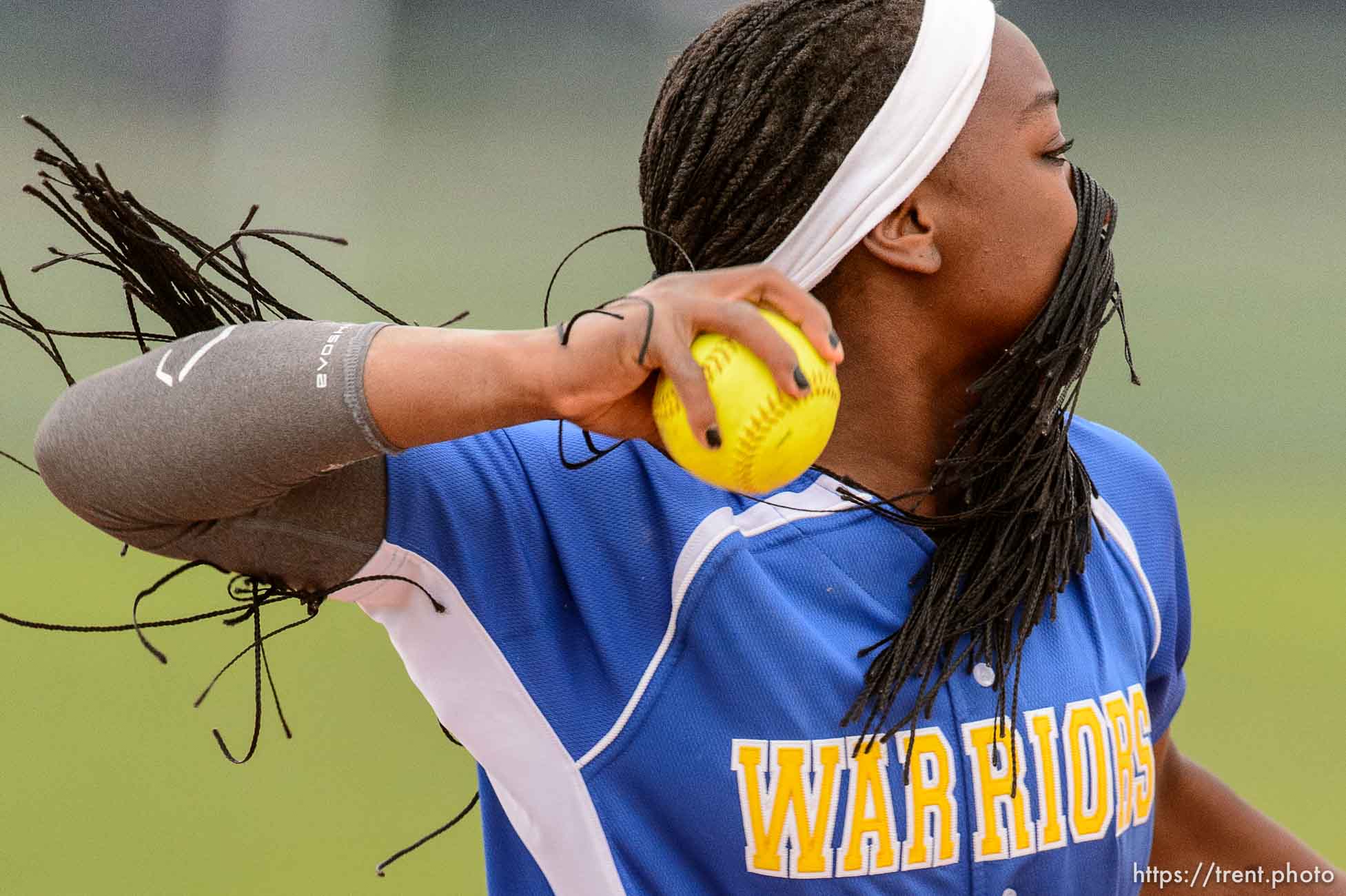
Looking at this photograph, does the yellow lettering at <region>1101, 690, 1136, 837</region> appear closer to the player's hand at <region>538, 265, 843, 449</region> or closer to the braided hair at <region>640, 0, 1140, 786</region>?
the braided hair at <region>640, 0, 1140, 786</region>

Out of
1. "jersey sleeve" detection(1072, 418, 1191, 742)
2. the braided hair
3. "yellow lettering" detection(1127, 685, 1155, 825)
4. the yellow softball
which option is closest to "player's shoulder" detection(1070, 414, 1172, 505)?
"jersey sleeve" detection(1072, 418, 1191, 742)

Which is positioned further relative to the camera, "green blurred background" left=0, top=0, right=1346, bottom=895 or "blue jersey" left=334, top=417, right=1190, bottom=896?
"green blurred background" left=0, top=0, right=1346, bottom=895

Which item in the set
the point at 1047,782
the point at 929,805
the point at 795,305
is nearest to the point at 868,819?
the point at 929,805

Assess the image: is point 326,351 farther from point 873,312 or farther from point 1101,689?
point 1101,689

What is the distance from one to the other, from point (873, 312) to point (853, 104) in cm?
23

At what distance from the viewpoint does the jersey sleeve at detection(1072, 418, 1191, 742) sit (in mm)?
1903

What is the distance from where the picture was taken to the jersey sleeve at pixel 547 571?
1.52 metres

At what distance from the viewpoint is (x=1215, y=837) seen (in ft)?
6.80

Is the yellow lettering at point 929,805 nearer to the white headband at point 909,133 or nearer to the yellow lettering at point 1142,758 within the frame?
the yellow lettering at point 1142,758

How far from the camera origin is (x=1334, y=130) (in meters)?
12.9

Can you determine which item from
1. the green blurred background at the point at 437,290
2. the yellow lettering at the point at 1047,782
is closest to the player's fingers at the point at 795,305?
the yellow lettering at the point at 1047,782

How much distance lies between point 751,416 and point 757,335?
0.23 feet

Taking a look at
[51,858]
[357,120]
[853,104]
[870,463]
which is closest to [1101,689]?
[870,463]

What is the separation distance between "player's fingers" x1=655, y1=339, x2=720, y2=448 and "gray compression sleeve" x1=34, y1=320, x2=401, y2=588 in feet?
0.84
